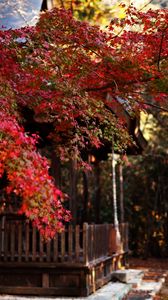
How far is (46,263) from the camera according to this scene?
1066 cm

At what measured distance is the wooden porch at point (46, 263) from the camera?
34.6 ft

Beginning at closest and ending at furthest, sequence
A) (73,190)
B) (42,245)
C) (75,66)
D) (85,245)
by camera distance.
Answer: (75,66) → (85,245) → (42,245) → (73,190)

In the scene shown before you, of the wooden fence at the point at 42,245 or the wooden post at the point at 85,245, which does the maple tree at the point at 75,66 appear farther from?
the wooden fence at the point at 42,245

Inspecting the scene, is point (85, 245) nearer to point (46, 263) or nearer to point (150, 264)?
point (46, 263)

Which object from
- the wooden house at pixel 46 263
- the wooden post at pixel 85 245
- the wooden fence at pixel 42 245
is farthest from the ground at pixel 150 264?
the wooden post at pixel 85 245

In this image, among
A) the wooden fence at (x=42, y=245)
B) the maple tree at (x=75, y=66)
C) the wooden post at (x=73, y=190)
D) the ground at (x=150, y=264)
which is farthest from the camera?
the ground at (x=150, y=264)

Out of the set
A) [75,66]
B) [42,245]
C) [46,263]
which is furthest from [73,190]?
[75,66]

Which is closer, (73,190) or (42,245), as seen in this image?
(42,245)

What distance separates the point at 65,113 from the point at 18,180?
10.2 feet

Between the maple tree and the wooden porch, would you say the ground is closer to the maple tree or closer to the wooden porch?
the wooden porch

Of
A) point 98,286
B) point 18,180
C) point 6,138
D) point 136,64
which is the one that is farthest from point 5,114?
point 98,286

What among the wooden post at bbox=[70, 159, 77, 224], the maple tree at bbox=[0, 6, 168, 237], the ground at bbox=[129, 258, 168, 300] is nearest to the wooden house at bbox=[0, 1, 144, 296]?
the wooden post at bbox=[70, 159, 77, 224]

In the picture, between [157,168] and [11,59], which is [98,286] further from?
[157,168]

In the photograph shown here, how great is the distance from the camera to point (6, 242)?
1105 cm
